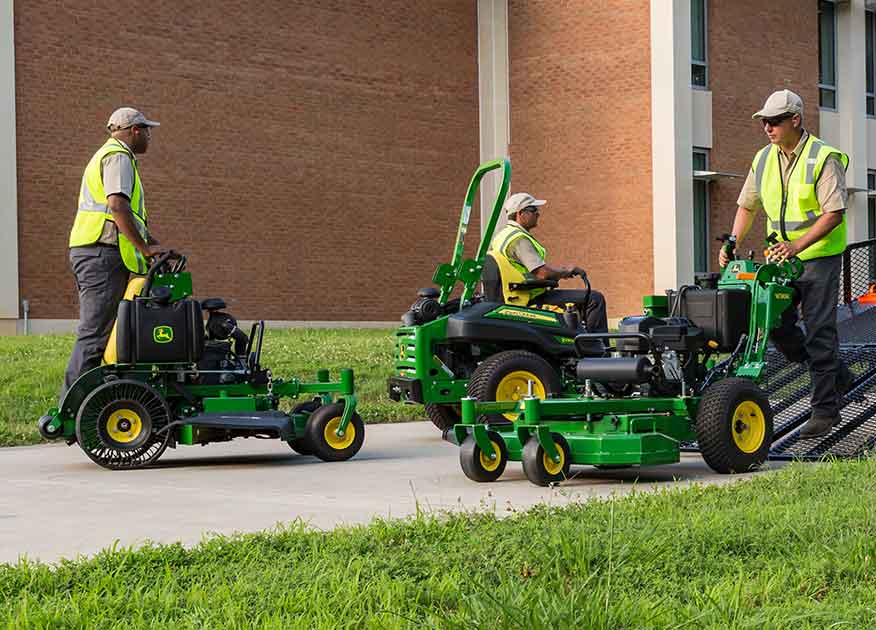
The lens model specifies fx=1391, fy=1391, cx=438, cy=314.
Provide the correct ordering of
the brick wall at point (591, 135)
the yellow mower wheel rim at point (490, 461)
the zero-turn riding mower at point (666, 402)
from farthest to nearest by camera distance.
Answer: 1. the brick wall at point (591, 135)
2. the yellow mower wheel rim at point (490, 461)
3. the zero-turn riding mower at point (666, 402)

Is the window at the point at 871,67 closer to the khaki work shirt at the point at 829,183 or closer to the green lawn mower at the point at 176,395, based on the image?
the khaki work shirt at the point at 829,183

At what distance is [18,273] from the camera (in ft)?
75.4

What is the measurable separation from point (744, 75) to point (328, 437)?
21.6 m

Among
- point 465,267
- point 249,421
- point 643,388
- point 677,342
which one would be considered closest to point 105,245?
point 249,421

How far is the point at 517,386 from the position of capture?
971 cm

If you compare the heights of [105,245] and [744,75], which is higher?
[744,75]

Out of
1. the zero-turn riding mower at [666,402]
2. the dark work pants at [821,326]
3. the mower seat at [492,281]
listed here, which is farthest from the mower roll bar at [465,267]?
the dark work pants at [821,326]

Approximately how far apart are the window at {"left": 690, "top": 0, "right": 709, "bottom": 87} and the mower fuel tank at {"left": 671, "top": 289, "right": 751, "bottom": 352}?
19973mm

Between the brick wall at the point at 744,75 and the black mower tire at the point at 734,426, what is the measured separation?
65.9 ft

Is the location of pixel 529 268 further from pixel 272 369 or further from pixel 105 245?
pixel 272 369

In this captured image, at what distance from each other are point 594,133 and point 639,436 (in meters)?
20.7

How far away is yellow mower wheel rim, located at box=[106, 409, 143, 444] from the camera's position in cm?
862

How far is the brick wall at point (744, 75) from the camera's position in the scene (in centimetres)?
2822

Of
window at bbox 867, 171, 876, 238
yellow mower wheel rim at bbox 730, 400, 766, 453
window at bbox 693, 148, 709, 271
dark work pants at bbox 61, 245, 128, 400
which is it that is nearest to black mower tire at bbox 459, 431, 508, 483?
yellow mower wheel rim at bbox 730, 400, 766, 453
